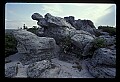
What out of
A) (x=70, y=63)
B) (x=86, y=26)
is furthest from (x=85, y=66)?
(x=86, y=26)

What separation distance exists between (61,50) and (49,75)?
1984mm

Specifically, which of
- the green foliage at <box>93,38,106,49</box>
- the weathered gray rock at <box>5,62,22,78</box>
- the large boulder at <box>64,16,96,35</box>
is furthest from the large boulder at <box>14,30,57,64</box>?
the large boulder at <box>64,16,96,35</box>

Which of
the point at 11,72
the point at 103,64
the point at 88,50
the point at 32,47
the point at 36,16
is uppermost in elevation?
the point at 36,16

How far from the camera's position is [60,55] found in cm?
668

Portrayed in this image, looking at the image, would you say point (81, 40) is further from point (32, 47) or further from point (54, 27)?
point (32, 47)

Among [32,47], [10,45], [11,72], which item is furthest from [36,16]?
[11,72]

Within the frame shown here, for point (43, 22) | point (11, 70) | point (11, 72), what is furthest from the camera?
point (43, 22)

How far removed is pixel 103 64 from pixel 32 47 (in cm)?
268

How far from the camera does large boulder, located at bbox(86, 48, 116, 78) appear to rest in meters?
4.92

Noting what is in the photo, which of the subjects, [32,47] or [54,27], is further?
[54,27]

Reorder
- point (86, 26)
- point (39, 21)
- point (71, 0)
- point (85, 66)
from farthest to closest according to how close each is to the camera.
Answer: point (86, 26) → point (39, 21) → point (85, 66) → point (71, 0)

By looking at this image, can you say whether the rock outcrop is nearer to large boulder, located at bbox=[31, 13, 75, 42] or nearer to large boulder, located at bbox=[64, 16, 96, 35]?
large boulder, located at bbox=[31, 13, 75, 42]

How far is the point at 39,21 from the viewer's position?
26.0 feet
